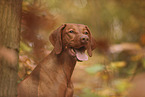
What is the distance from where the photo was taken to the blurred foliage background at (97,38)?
3.58 m

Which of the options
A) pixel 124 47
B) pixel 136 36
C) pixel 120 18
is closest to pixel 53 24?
pixel 124 47

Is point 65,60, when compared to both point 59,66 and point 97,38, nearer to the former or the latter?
point 59,66

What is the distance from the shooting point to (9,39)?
2561mm

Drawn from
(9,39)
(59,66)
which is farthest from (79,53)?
(9,39)

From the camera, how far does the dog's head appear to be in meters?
2.56

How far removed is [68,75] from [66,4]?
7.88 m

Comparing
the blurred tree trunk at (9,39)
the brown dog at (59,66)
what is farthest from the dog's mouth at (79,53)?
the blurred tree trunk at (9,39)

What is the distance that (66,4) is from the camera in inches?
404

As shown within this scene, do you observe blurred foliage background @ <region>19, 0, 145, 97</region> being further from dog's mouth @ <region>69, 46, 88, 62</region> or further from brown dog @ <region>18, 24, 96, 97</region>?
dog's mouth @ <region>69, 46, 88, 62</region>

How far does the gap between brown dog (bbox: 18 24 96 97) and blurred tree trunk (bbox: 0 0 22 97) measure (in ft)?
0.62

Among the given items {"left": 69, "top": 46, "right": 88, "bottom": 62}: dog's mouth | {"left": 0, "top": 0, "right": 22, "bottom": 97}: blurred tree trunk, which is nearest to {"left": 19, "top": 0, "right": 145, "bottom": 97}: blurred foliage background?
{"left": 0, "top": 0, "right": 22, "bottom": 97}: blurred tree trunk

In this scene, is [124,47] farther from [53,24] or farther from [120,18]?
[53,24]

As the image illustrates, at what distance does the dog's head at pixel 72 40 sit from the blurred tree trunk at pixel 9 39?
1.67 feet

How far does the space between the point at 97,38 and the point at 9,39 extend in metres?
3.87
